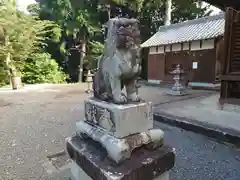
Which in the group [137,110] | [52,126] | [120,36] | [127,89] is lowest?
[52,126]

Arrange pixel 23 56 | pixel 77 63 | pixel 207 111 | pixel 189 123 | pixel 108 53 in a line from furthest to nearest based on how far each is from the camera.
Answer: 1. pixel 77 63
2. pixel 23 56
3. pixel 207 111
4. pixel 189 123
5. pixel 108 53

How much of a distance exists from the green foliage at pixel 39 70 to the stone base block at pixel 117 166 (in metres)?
11.2

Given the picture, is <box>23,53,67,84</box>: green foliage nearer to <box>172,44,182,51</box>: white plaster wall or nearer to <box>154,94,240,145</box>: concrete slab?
<box>172,44,182,51</box>: white plaster wall

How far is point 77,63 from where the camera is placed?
15266 millimetres

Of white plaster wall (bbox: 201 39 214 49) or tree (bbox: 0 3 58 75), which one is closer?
white plaster wall (bbox: 201 39 214 49)

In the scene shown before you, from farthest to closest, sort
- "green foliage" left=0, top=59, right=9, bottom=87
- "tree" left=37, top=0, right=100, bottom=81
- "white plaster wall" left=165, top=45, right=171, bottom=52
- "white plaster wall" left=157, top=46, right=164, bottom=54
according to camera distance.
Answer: "tree" left=37, top=0, right=100, bottom=81 → "white plaster wall" left=157, top=46, right=164, bottom=54 → "white plaster wall" left=165, top=45, right=171, bottom=52 → "green foliage" left=0, top=59, right=9, bottom=87

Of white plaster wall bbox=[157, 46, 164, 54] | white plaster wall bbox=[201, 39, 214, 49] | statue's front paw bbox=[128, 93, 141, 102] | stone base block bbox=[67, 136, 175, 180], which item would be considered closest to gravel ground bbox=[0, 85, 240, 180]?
stone base block bbox=[67, 136, 175, 180]

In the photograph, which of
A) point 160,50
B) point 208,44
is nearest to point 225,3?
point 208,44

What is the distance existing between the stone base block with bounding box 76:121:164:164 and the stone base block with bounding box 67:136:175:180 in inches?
2.2

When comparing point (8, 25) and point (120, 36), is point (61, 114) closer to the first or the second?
point (120, 36)

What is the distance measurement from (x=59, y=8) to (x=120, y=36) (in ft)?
41.9

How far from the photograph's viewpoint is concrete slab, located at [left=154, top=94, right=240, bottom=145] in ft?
10.4

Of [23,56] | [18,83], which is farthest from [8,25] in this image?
[18,83]

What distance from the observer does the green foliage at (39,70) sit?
11906 mm
